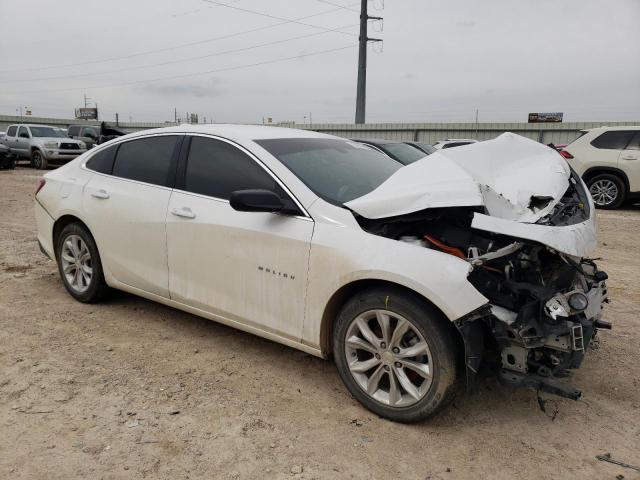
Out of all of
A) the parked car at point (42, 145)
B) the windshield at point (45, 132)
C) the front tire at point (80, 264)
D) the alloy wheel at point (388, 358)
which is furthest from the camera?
the windshield at point (45, 132)

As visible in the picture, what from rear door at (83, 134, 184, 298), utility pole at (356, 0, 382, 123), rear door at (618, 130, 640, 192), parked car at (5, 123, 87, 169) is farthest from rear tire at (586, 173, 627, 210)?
utility pole at (356, 0, 382, 123)

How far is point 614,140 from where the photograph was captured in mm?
10844

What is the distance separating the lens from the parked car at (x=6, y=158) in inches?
706

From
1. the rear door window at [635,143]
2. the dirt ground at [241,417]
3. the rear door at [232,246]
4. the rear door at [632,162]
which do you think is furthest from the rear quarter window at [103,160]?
the rear door window at [635,143]

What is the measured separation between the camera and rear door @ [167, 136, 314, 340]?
3.00 meters

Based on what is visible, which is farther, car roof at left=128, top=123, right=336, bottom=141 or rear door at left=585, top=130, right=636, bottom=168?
rear door at left=585, top=130, right=636, bottom=168

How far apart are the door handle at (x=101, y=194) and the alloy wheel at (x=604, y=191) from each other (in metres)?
10.2

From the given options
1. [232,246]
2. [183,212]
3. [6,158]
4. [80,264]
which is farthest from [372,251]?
[6,158]

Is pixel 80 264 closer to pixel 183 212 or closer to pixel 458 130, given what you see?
pixel 183 212

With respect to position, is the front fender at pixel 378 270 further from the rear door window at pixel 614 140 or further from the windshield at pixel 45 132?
the windshield at pixel 45 132

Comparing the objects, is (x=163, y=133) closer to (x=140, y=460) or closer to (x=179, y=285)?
(x=179, y=285)

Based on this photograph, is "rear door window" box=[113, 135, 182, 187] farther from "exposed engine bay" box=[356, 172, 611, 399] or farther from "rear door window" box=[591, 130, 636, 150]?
"rear door window" box=[591, 130, 636, 150]

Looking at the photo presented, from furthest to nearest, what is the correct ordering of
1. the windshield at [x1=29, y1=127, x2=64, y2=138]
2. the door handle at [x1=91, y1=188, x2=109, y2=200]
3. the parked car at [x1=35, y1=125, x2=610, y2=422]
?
the windshield at [x1=29, y1=127, x2=64, y2=138], the door handle at [x1=91, y1=188, x2=109, y2=200], the parked car at [x1=35, y1=125, x2=610, y2=422]

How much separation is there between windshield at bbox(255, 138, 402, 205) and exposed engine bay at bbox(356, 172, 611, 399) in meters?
0.48
